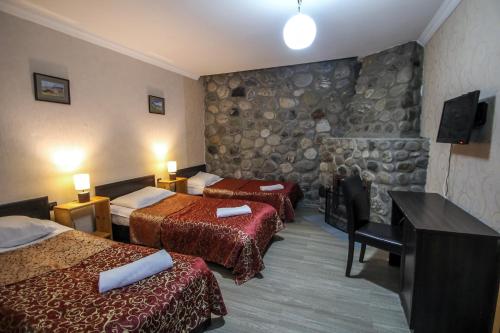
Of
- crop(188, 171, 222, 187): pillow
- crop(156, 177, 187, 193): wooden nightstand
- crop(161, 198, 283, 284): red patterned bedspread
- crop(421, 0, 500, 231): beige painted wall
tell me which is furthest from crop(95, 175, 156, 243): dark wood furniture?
crop(421, 0, 500, 231): beige painted wall

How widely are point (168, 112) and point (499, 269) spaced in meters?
4.05

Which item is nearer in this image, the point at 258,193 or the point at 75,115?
the point at 75,115

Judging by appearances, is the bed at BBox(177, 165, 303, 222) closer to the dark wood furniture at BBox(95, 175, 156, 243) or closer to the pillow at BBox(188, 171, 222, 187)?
the pillow at BBox(188, 171, 222, 187)

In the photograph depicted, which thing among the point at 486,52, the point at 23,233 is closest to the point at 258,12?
the point at 486,52

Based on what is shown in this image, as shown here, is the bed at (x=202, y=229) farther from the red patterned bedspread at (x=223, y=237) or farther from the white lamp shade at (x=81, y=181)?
the white lamp shade at (x=81, y=181)

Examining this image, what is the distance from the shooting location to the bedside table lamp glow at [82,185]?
2.45 metres

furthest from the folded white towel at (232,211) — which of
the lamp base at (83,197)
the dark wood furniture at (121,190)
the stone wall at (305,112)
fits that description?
the stone wall at (305,112)

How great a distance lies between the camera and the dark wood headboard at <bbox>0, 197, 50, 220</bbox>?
2.06 metres

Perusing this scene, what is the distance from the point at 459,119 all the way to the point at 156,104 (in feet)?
11.8

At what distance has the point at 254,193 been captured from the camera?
3.57 metres

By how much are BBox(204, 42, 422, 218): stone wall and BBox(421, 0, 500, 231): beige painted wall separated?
522mm

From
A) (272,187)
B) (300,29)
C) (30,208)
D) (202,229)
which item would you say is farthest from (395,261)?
(30,208)

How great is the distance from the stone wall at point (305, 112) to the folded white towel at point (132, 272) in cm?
276

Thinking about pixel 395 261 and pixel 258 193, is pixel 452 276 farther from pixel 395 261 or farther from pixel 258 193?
pixel 258 193
